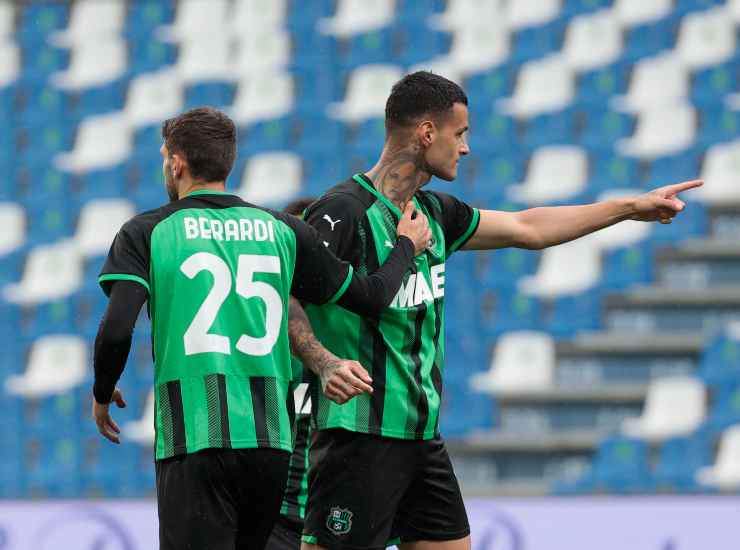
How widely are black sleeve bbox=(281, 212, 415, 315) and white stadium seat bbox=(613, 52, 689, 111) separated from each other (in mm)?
8875

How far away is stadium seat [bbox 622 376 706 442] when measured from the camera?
886cm

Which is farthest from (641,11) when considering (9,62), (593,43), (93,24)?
(9,62)

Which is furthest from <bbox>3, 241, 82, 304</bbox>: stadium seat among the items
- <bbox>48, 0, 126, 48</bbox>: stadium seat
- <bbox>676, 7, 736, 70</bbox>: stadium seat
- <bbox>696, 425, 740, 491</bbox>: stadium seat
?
<bbox>696, 425, 740, 491</bbox>: stadium seat

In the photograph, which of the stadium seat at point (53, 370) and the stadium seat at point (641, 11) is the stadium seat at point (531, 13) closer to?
the stadium seat at point (641, 11)

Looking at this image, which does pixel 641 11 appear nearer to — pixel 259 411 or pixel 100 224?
pixel 100 224

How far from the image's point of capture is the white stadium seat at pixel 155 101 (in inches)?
513

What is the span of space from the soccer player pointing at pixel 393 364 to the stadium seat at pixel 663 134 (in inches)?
315

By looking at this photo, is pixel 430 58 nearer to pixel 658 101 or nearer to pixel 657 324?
pixel 658 101

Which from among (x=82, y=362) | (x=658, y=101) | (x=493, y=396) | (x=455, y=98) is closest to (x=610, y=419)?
(x=493, y=396)

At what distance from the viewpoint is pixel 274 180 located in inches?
461

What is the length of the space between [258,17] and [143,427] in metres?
4.99

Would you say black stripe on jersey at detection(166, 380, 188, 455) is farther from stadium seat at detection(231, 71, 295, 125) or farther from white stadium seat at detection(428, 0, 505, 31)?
white stadium seat at detection(428, 0, 505, 31)

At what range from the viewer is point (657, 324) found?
9.91 meters

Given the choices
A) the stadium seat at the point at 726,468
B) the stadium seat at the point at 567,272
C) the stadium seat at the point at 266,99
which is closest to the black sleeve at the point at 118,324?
the stadium seat at the point at 726,468
